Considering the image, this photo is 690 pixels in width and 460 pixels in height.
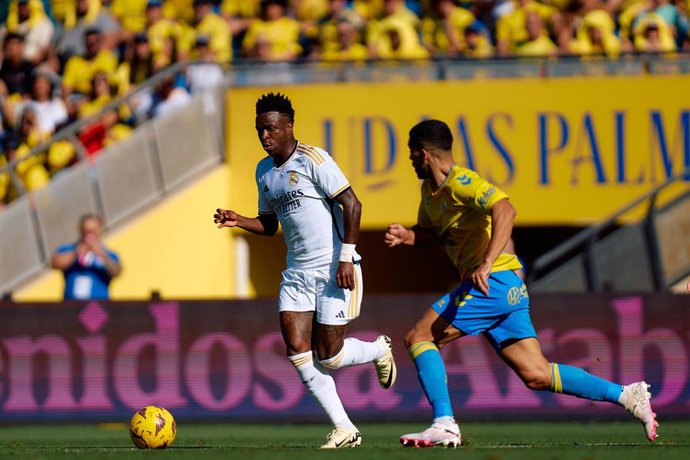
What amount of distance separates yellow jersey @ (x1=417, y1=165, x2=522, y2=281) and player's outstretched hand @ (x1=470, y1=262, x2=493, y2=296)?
350mm

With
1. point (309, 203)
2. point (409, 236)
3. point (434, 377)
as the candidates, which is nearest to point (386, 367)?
point (434, 377)

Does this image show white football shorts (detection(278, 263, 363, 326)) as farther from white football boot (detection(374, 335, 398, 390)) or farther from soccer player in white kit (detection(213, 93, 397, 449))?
white football boot (detection(374, 335, 398, 390))

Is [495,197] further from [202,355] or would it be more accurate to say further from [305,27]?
[305,27]

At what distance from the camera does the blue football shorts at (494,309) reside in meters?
9.41

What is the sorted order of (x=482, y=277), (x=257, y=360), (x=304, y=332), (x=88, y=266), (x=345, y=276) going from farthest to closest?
(x=88, y=266)
(x=257, y=360)
(x=304, y=332)
(x=345, y=276)
(x=482, y=277)

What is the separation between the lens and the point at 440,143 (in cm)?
933

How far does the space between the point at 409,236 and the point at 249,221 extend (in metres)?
1.09

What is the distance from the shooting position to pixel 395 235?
9438mm

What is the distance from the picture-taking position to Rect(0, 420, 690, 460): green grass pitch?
8.80 m

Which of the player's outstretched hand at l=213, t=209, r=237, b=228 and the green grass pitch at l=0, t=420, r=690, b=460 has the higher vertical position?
the player's outstretched hand at l=213, t=209, r=237, b=228

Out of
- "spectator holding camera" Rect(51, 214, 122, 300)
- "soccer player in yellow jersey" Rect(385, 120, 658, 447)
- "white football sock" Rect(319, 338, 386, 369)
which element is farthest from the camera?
"spectator holding camera" Rect(51, 214, 122, 300)

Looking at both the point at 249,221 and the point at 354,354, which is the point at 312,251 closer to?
the point at 249,221

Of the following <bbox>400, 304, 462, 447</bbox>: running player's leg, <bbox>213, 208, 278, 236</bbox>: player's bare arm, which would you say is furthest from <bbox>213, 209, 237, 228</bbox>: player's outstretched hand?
<bbox>400, 304, 462, 447</bbox>: running player's leg

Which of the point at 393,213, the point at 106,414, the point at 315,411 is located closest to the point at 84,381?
the point at 106,414
